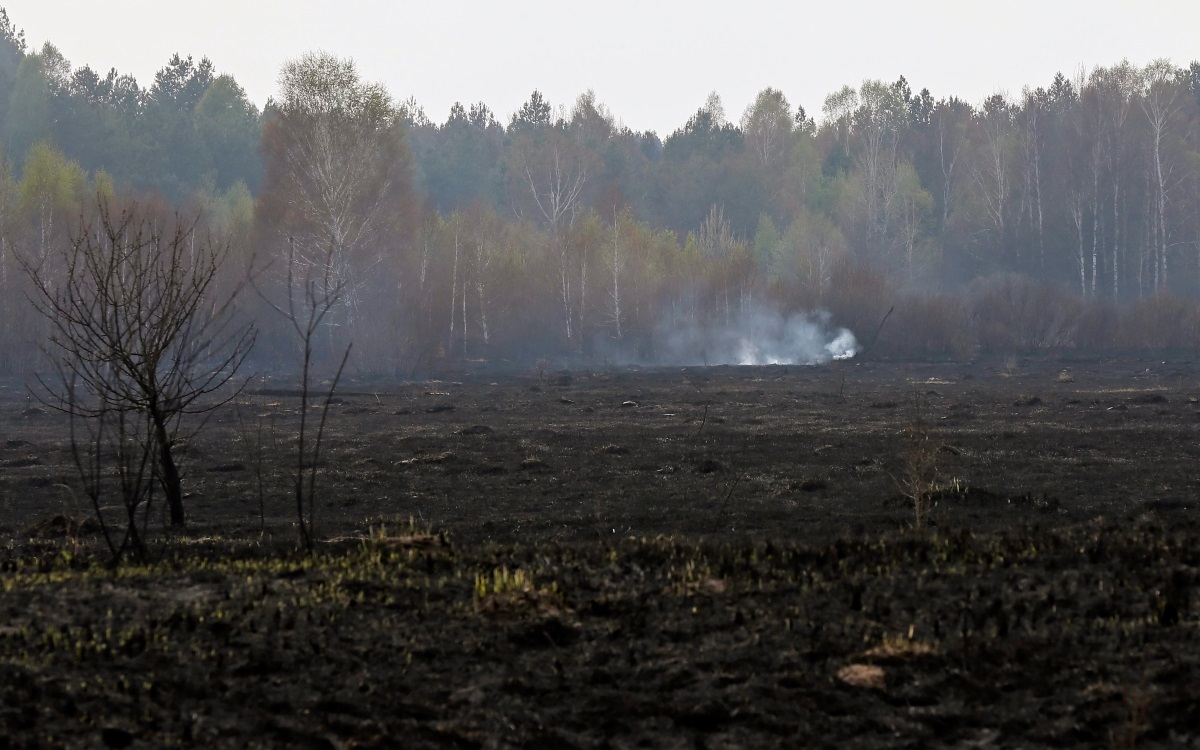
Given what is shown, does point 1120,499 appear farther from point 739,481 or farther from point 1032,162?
point 1032,162

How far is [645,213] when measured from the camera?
298 ft

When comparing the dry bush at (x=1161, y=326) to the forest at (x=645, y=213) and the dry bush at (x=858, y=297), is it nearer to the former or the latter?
the forest at (x=645, y=213)

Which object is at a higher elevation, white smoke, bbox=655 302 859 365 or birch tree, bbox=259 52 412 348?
birch tree, bbox=259 52 412 348

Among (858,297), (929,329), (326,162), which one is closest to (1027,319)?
(929,329)

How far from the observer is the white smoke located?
5419 cm

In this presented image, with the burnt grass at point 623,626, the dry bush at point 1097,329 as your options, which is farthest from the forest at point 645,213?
the burnt grass at point 623,626

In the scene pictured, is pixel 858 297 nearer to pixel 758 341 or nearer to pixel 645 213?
pixel 758 341

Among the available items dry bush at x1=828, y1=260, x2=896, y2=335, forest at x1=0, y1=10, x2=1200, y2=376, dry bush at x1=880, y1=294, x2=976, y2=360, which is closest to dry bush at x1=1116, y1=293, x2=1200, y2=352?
forest at x1=0, y1=10, x2=1200, y2=376

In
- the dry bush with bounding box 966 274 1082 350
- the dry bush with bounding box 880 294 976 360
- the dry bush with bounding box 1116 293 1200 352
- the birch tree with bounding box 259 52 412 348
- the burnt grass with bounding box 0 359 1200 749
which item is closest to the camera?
the burnt grass with bounding box 0 359 1200 749

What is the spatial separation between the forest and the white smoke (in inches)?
5.6

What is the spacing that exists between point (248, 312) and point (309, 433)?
1084 inches

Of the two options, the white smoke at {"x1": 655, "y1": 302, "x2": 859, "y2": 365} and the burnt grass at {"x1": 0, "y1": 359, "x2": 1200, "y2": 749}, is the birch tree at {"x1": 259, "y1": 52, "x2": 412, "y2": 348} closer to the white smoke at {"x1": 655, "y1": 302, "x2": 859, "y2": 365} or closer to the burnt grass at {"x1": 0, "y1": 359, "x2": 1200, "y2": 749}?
the white smoke at {"x1": 655, "y1": 302, "x2": 859, "y2": 365}

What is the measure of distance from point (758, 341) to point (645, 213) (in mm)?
35408

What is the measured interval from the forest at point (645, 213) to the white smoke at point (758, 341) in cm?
14
